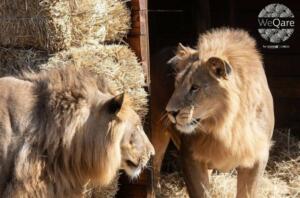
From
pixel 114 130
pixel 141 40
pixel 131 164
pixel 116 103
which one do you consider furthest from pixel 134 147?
pixel 141 40

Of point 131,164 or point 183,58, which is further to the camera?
point 183,58

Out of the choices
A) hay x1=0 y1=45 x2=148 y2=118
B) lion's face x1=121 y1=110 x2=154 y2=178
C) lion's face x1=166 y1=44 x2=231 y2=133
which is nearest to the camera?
lion's face x1=121 y1=110 x2=154 y2=178

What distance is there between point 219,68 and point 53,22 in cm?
137

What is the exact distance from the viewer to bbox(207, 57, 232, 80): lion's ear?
16.5 feet

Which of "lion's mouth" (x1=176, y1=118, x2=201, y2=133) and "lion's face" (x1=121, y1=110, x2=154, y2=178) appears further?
"lion's mouth" (x1=176, y1=118, x2=201, y2=133)

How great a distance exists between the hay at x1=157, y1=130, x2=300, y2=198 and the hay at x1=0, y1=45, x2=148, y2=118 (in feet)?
5.03

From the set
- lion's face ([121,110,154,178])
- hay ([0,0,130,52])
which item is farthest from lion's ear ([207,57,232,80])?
lion's face ([121,110,154,178])

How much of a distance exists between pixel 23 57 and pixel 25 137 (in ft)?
3.52

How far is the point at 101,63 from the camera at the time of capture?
505 centimetres

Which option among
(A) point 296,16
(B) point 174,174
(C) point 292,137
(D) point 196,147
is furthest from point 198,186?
(A) point 296,16

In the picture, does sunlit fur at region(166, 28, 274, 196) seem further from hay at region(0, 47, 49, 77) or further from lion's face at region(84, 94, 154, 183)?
hay at region(0, 47, 49, 77)

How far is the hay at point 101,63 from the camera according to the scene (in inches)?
190

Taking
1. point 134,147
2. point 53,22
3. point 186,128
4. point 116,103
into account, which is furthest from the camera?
point 186,128

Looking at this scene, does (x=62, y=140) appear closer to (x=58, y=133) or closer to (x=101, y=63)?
(x=58, y=133)
